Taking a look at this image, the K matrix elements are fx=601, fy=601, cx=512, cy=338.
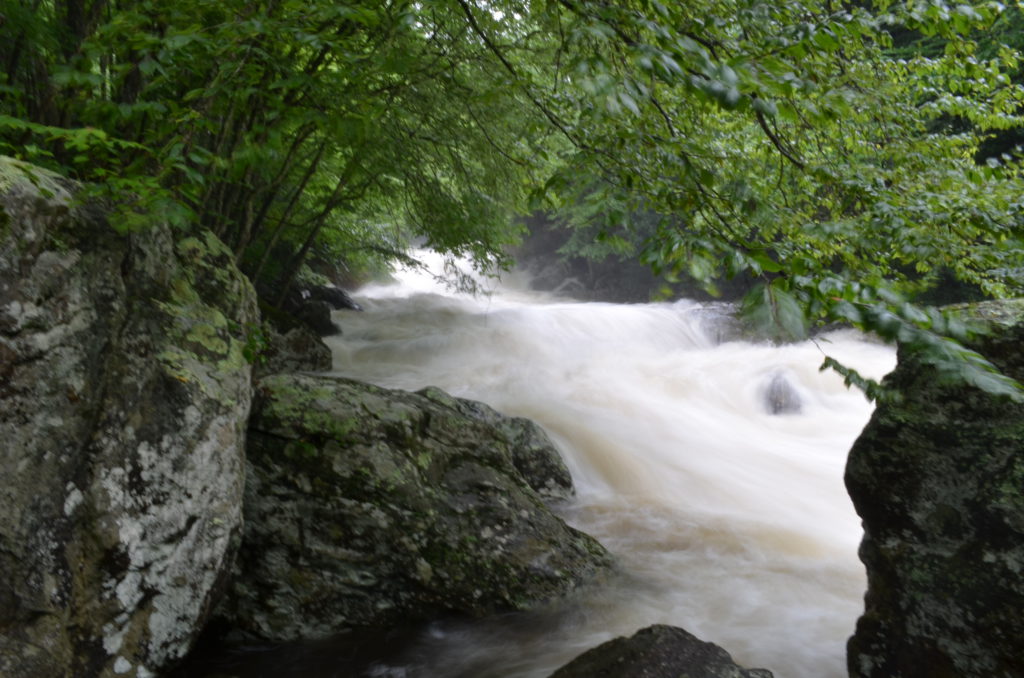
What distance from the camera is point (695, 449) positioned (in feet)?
26.1

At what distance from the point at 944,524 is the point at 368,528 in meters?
3.19

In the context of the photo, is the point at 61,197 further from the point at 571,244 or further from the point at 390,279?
the point at 571,244

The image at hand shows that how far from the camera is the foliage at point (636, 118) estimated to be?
161cm

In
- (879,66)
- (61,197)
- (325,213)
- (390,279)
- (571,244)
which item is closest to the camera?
(61,197)

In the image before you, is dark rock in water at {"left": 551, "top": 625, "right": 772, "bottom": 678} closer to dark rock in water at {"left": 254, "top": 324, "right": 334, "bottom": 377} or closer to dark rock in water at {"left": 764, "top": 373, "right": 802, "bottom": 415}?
dark rock in water at {"left": 254, "top": 324, "right": 334, "bottom": 377}

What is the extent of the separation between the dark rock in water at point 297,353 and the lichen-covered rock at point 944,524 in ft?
22.2

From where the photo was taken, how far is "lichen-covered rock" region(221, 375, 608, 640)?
3.78 metres

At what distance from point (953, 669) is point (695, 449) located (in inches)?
209

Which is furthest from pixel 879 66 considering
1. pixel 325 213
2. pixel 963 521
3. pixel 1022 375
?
pixel 325 213

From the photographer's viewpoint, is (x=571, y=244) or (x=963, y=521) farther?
(x=571, y=244)

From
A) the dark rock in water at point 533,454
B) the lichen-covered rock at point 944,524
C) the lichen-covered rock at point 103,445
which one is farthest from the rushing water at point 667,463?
the lichen-covered rock at point 103,445

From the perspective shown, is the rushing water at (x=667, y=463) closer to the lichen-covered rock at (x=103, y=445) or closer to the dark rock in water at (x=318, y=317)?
the dark rock in water at (x=318, y=317)

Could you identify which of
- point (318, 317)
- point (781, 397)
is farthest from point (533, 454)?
point (318, 317)

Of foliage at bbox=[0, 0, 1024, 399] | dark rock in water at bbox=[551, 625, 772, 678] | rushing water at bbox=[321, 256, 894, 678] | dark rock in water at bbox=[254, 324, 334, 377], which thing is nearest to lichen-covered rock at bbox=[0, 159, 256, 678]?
foliage at bbox=[0, 0, 1024, 399]
